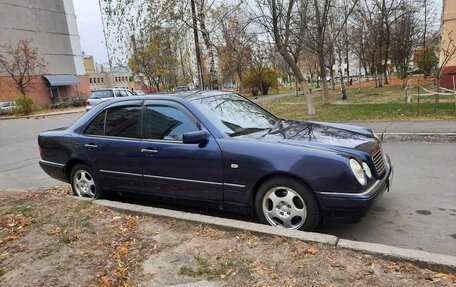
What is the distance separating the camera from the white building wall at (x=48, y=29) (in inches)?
1708

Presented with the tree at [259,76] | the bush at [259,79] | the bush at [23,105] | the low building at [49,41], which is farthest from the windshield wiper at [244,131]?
the low building at [49,41]

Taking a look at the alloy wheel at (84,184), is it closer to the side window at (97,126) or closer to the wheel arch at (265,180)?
the side window at (97,126)

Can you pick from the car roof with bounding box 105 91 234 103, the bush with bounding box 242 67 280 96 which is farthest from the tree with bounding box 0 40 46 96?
the car roof with bounding box 105 91 234 103

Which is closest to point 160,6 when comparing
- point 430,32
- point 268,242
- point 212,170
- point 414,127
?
point 414,127

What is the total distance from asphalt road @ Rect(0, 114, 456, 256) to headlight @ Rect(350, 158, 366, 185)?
2.22 ft

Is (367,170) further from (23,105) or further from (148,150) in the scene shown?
(23,105)

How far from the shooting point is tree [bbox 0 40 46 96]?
130ft

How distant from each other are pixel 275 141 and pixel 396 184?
102 inches

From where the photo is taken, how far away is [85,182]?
5516 mm

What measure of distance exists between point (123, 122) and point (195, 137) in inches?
55.2

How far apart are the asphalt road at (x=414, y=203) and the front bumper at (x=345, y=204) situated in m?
0.35

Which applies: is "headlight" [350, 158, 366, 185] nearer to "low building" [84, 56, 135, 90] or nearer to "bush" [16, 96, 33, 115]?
"bush" [16, 96, 33, 115]

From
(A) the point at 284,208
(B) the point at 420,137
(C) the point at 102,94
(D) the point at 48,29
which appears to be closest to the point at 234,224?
(A) the point at 284,208

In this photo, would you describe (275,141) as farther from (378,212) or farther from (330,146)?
(378,212)
